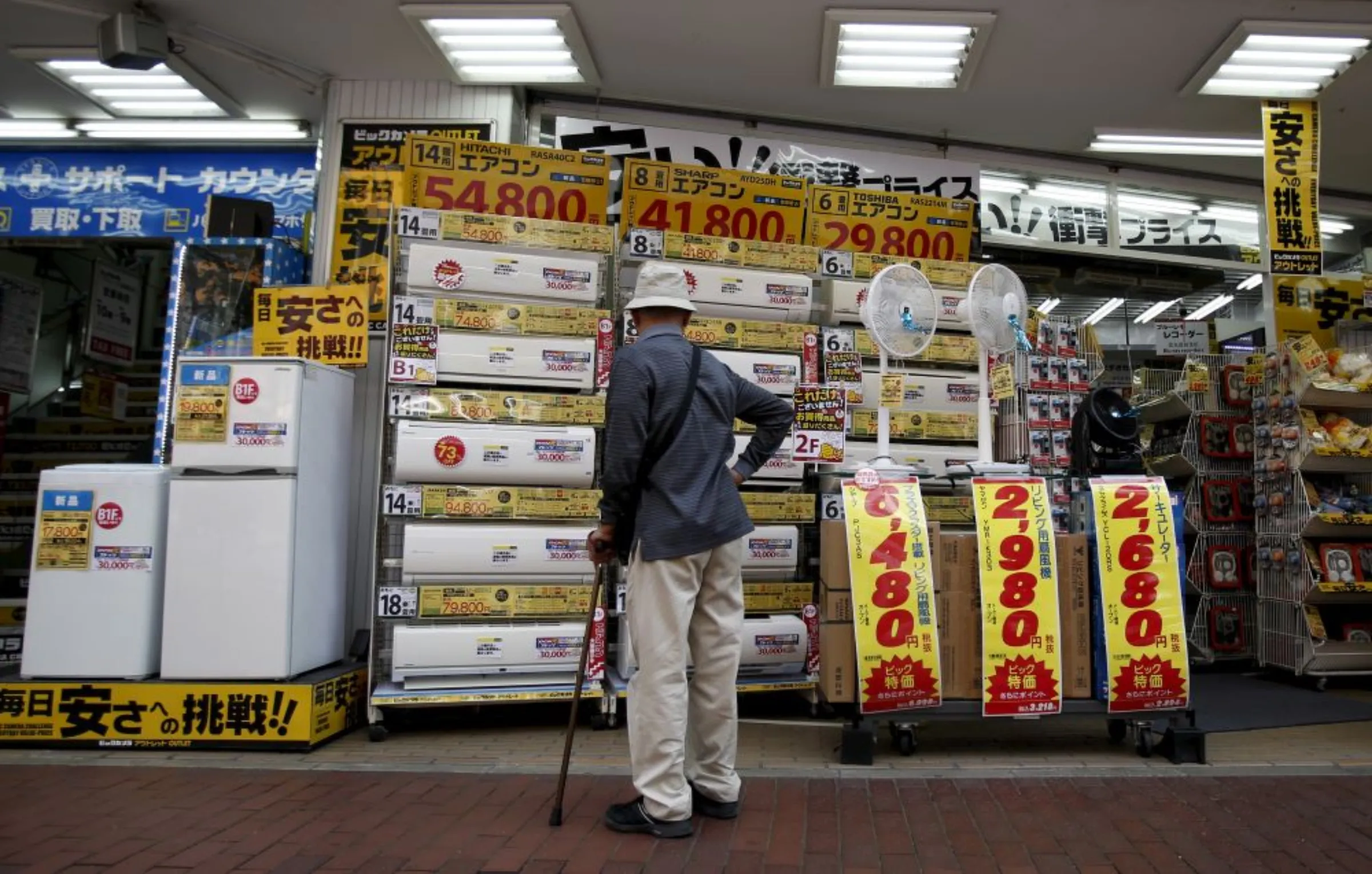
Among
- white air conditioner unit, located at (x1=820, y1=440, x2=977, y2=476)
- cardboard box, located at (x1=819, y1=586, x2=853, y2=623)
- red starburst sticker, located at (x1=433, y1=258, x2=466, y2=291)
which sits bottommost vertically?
cardboard box, located at (x1=819, y1=586, x2=853, y2=623)

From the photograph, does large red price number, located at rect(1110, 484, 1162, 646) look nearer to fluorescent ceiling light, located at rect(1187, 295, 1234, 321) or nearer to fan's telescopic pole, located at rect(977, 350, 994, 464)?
fan's telescopic pole, located at rect(977, 350, 994, 464)

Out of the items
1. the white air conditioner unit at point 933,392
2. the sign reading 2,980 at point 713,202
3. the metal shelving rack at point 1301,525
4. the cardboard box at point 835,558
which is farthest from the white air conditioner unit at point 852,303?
the metal shelving rack at point 1301,525

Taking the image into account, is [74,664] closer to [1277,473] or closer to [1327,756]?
[1327,756]

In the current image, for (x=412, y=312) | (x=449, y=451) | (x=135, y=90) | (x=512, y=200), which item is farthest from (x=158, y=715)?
(x=135, y=90)

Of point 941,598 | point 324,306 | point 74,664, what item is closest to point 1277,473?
point 941,598

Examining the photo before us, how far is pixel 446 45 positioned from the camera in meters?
6.05

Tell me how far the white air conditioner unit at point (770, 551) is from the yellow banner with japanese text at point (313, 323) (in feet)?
8.45

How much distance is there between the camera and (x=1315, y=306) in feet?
25.5

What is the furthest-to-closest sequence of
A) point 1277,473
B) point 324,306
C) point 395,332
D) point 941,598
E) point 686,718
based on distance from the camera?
point 1277,473 → point 324,306 → point 395,332 → point 941,598 → point 686,718

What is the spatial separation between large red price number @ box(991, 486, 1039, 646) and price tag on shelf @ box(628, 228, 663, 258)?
2.58 meters

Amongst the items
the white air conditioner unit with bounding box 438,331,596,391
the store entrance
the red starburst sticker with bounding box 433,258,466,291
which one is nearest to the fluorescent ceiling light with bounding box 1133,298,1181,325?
the white air conditioner unit with bounding box 438,331,596,391

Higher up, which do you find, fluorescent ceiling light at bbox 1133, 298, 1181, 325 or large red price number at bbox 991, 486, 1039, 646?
→ fluorescent ceiling light at bbox 1133, 298, 1181, 325

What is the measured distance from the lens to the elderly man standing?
3.21 metres

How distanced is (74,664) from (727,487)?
3537 millimetres
